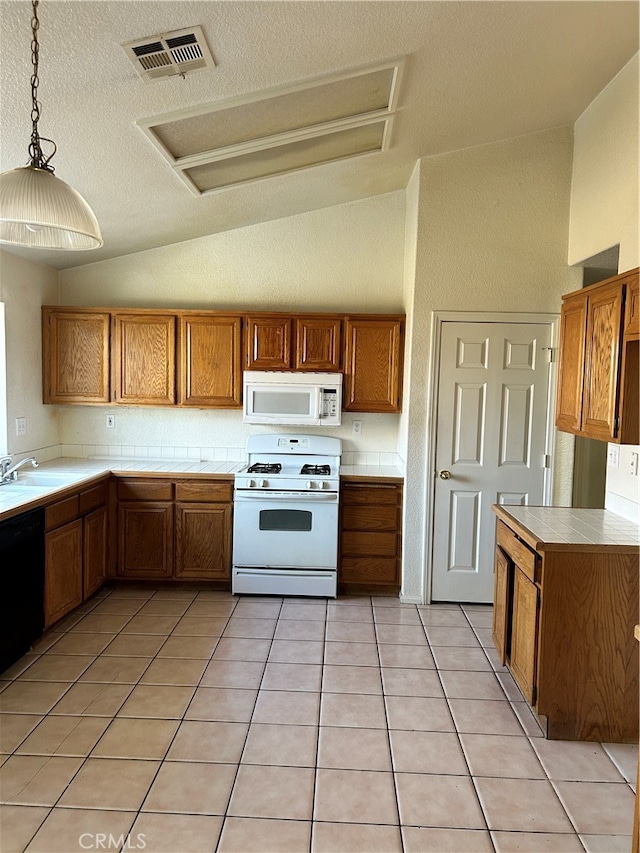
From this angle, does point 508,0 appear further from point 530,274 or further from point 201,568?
point 201,568

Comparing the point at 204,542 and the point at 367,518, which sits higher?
the point at 367,518

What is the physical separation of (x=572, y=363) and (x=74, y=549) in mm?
3084

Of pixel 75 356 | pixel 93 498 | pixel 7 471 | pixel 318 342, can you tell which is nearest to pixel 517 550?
pixel 318 342

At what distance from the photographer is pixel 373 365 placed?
4012 millimetres

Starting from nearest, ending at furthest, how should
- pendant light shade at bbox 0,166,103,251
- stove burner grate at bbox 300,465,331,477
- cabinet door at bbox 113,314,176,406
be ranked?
pendant light shade at bbox 0,166,103,251 < stove burner grate at bbox 300,465,331,477 < cabinet door at bbox 113,314,176,406

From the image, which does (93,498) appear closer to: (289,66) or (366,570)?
(366,570)

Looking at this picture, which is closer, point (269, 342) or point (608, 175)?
point (608, 175)

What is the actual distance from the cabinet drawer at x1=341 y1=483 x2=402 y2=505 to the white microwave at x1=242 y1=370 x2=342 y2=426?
0.51 metres

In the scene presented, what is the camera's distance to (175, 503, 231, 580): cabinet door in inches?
152

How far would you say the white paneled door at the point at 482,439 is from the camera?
366cm

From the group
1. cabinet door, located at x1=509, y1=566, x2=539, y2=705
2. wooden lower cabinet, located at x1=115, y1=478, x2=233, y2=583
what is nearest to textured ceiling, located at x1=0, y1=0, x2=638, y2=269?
wooden lower cabinet, located at x1=115, y1=478, x2=233, y2=583

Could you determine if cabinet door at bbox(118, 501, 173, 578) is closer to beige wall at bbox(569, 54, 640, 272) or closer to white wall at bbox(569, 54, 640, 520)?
white wall at bbox(569, 54, 640, 520)

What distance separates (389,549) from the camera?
152 inches

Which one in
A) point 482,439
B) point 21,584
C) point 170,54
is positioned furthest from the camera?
point 482,439
